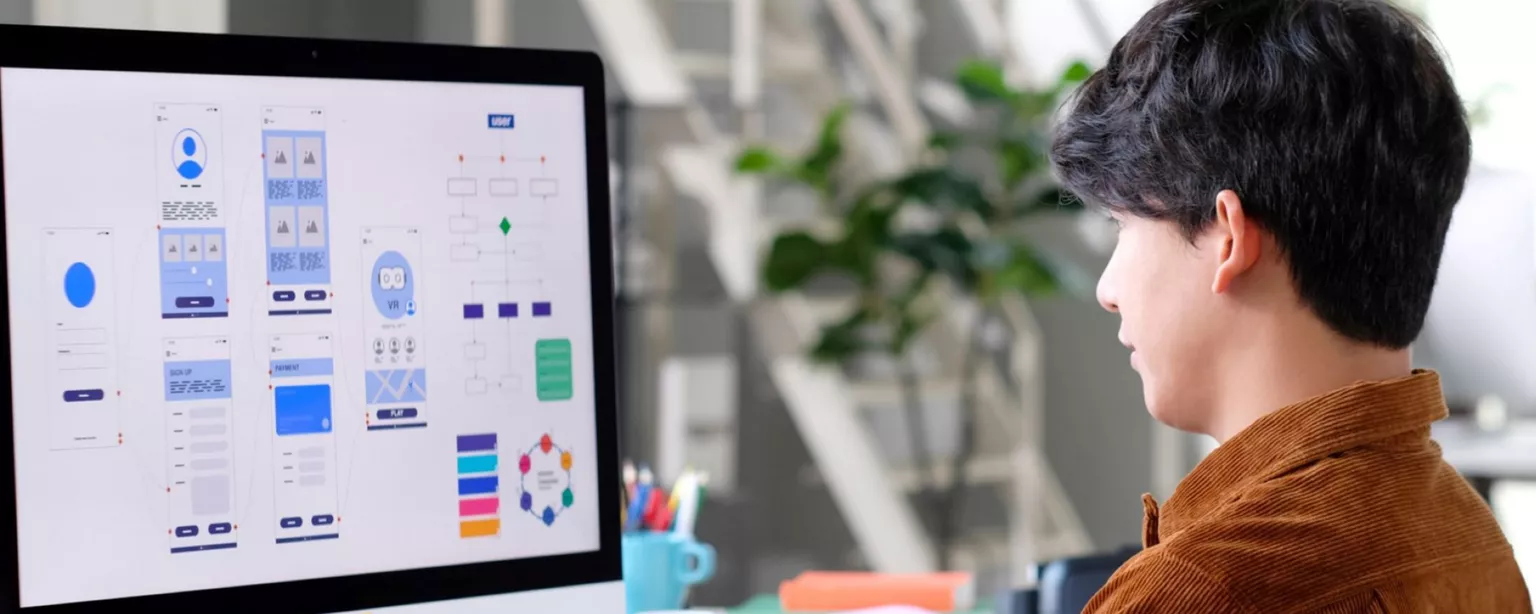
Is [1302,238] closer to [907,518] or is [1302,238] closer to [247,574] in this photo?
[247,574]

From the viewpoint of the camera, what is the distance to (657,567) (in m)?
1.24

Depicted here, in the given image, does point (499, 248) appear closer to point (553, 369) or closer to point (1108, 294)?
point (553, 369)

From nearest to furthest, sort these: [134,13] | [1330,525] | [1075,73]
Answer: [1330,525], [134,13], [1075,73]

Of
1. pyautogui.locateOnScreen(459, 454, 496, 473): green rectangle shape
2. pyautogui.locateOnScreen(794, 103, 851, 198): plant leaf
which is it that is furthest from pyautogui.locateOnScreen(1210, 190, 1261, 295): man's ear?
pyautogui.locateOnScreen(794, 103, 851, 198): plant leaf

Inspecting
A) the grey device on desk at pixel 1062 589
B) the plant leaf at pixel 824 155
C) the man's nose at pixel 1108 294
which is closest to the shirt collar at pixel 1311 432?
the man's nose at pixel 1108 294

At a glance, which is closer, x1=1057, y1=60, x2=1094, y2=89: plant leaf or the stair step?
x1=1057, y1=60, x2=1094, y2=89: plant leaf

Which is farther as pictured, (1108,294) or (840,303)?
(840,303)

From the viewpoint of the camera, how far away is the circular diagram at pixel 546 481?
973mm

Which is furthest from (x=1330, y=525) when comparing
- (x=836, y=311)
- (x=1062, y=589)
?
(x=836, y=311)

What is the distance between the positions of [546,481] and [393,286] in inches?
6.6

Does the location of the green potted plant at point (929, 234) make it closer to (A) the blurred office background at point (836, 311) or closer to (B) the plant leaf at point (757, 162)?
(B) the plant leaf at point (757, 162)

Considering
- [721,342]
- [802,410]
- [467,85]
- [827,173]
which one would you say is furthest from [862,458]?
[467,85]

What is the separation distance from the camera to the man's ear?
2.56ft

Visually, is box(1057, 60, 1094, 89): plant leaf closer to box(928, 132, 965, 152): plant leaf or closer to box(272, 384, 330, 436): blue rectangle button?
box(928, 132, 965, 152): plant leaf
